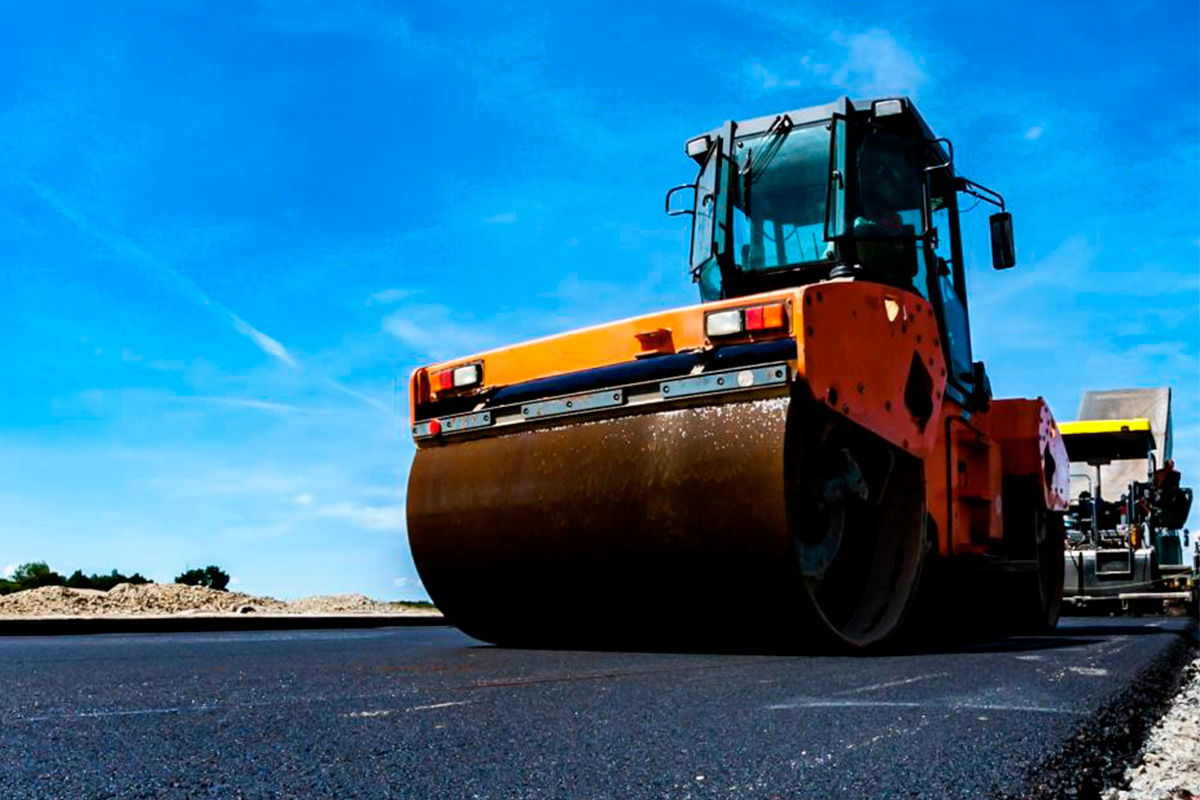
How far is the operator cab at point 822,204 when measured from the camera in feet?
18.7

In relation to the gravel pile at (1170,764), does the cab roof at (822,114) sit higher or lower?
higher

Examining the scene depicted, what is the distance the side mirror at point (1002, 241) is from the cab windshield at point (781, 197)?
116 centimetres

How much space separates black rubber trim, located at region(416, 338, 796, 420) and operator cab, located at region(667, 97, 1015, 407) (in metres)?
1.27

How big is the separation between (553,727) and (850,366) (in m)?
2.62

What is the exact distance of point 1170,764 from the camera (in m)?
2.19

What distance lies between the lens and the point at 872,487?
5055mm

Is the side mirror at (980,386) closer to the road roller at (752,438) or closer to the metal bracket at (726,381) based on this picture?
the road roller at (752,438)

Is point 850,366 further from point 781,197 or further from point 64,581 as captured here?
point 64,581

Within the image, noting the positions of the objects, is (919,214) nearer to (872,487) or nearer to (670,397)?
(872,487)

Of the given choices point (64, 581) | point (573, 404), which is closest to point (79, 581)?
point (64, 581)

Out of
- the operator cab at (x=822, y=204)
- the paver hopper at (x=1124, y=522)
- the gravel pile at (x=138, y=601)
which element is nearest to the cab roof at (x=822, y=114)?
the operator cab at (x=822, y=204)

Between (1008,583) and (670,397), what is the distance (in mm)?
3794

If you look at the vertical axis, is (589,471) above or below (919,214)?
below

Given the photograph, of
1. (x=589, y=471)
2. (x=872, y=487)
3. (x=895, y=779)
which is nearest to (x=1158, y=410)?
(x=872, y=487)
